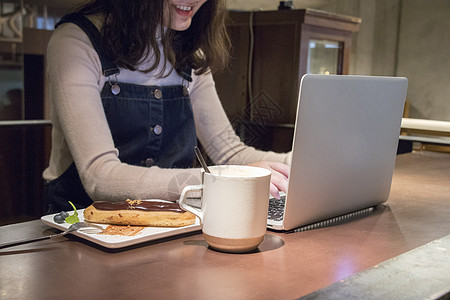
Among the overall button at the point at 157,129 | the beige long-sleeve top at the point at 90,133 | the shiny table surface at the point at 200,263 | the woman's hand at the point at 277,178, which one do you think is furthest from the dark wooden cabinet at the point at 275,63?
the shiny table surface at the point at 200,263

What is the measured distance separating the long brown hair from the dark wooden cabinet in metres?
1.63

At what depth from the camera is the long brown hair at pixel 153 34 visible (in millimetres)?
1405

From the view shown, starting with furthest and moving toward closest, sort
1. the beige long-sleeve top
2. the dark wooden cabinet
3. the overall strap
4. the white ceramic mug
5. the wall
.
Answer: the wall, the dark wooden cabinet, the overall strap, the beige long-sleeve top, the white ceramic mug

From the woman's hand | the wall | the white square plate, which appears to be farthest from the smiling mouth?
the wall

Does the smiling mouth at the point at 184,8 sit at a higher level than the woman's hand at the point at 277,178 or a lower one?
higher

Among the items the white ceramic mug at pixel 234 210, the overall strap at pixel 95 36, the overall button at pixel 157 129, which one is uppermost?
the overall strap at pixel 95 36

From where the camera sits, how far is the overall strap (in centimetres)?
137

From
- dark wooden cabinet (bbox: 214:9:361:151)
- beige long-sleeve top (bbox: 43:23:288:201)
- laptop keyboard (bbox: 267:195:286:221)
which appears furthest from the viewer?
dark wooden cabinet (bbox: 214:9:361:151)

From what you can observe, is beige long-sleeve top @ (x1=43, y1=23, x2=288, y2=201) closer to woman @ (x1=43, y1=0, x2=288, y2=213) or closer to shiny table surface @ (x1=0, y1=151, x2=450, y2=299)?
woman @ (x1=43, y1=0, x2=288, y2=213)

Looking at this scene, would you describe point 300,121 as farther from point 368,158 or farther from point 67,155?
point 67,155

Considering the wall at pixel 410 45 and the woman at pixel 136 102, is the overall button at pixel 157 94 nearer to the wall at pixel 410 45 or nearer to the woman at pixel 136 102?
the woman at pixel 136 102

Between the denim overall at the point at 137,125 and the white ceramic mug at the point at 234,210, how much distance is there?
2.20 ft

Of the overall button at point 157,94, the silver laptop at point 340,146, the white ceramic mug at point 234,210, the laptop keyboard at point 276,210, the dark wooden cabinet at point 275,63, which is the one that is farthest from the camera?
the dark wooden cabinet at point 275,63

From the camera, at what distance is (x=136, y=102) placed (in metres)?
1.46
